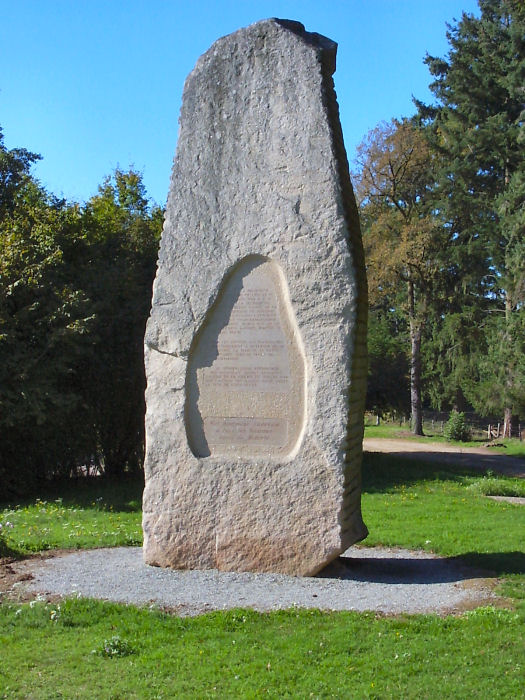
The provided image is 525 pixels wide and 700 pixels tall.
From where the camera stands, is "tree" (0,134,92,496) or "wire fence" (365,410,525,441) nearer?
"tree" (0,134,92,496)

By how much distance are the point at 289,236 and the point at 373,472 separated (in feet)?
41.3

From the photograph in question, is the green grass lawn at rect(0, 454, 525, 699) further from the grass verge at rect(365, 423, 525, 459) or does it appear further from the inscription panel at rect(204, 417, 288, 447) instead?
the grass verge at rect(365, 423, 525, 459)

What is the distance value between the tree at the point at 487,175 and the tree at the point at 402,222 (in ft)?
3.00

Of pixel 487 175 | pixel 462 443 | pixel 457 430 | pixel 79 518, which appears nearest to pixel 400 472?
pixel 79 518

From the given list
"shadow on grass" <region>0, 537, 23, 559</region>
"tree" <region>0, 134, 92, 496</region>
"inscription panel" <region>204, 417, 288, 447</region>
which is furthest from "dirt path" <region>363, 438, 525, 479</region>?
"shadow on grass" <region>0, 537, 23, 559</region>

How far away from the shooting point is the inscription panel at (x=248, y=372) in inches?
318

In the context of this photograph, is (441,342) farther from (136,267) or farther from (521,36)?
(136,267)

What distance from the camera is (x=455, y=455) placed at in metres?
25.0

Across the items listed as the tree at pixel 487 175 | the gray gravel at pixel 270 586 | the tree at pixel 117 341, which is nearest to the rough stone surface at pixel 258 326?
the gray gravel at pixel 270 586

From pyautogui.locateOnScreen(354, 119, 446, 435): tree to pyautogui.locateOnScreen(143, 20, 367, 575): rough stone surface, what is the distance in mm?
21707

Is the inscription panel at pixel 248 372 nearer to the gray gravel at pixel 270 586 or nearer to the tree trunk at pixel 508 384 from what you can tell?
the gray gravel at pixel 270 586

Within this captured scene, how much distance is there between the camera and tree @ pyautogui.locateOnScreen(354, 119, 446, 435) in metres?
30.1

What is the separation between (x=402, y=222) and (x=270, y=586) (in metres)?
25.5

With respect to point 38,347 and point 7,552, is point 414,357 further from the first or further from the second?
point 7,552
